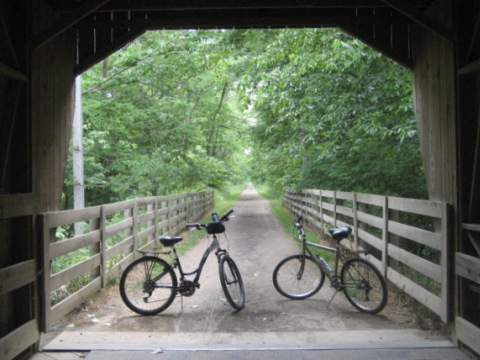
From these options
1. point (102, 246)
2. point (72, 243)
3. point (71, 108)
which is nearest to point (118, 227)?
point (102, 246)

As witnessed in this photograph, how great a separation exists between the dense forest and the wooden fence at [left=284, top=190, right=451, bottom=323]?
946mm

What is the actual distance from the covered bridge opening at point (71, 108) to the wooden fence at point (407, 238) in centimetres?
15

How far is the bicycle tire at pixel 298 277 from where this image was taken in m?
6.04

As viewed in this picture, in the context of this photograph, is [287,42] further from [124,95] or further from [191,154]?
[191,154]


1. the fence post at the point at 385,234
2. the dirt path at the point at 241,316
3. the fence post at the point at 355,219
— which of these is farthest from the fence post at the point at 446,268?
the fence post at the point at 355,219

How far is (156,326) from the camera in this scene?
16.7 feet

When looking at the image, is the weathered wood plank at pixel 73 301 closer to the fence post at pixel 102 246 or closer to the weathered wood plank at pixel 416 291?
the fence post at pixel 102 246

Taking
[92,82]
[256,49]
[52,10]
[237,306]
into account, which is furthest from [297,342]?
[92,82]

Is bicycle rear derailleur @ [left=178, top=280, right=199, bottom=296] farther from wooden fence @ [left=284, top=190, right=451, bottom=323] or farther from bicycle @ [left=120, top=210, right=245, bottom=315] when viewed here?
wooden fence @ [left=284, top=190, right=451, bottom=323]

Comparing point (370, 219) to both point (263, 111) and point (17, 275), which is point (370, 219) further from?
point (263, 111)

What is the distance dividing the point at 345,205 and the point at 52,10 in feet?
23.1

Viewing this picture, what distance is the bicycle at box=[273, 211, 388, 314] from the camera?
5398 mm

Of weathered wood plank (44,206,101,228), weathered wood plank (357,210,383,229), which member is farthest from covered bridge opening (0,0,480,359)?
weathered wood plank (357,210,383,229)

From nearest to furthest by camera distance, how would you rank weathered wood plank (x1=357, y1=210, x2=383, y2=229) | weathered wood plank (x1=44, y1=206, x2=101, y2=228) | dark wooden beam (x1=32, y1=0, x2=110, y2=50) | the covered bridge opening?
the covered bridge opening → dark wooden beam (x1=32, y1=0, x2=110, y2=50) → weathered wood plank (x1=44, y1=206, x2=101, y2=228) → weathered wood plank (x1=357, y1=210, x2=383, y2=229)
